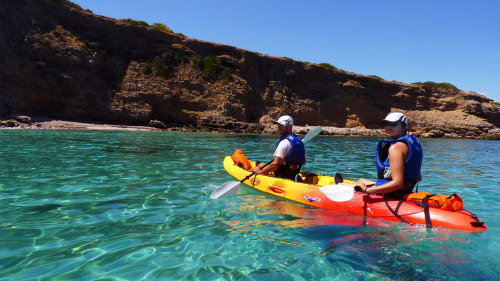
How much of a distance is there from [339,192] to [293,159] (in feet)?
4.87

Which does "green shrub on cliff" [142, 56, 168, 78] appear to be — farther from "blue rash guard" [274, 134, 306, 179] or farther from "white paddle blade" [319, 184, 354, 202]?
"white paddle blade" [319, 184, 354, 202]

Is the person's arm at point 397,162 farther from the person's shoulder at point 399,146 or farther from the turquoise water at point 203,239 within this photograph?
the turquoise water at point 203,239

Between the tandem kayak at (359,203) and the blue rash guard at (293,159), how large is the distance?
0.99 ft

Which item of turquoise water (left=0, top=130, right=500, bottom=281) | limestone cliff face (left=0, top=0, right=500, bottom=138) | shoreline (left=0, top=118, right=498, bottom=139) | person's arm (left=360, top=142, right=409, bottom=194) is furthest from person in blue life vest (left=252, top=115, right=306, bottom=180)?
limestone cliff face (left=0, top=0, right=500, bottom=138)

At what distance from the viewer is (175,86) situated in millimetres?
35344

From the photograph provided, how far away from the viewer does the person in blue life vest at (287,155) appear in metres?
6.25

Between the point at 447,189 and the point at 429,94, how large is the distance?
4506 centimetres

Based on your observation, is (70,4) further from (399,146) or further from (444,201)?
(444,201)

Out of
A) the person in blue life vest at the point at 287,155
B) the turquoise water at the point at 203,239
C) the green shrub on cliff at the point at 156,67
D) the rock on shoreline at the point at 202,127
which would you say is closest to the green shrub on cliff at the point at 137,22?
the green shrub on cliff at the point at 156,67

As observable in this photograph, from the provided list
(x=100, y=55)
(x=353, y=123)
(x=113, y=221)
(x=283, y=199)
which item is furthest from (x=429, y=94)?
(x=113, y=221)

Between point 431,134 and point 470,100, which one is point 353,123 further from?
point 470,100

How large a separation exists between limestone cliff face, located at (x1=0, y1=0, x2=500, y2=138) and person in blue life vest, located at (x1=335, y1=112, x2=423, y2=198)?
95.8 ft

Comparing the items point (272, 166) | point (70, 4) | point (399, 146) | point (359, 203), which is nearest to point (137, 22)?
point (70, 4)

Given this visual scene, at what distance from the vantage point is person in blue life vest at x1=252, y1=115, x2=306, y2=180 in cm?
625
